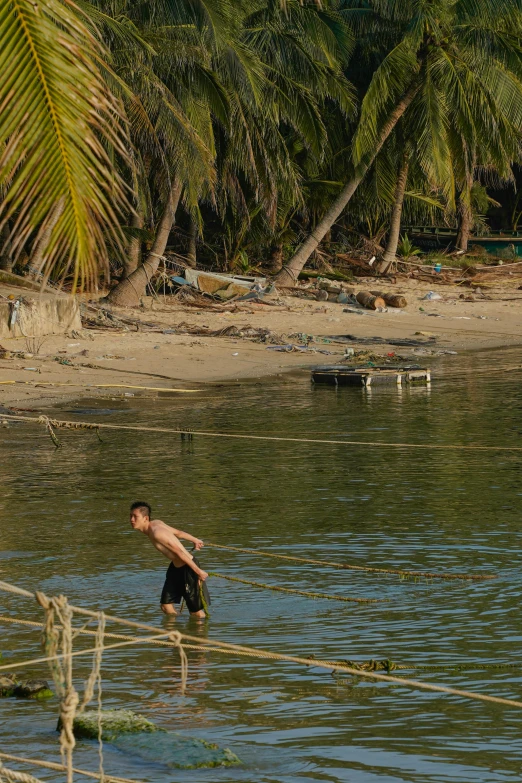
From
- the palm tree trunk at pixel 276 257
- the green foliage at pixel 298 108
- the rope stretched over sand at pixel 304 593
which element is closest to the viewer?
the rope stretched over sand at pixel 304 593

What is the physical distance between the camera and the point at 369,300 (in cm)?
3012

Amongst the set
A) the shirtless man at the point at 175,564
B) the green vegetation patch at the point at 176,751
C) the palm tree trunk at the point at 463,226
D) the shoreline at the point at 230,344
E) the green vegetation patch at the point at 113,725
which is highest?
the palm tree trunk at the point at 463,226

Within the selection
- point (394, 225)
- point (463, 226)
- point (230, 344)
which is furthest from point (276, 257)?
point (230, 344)

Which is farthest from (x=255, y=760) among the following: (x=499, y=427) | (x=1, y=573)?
(x=499, y=427)

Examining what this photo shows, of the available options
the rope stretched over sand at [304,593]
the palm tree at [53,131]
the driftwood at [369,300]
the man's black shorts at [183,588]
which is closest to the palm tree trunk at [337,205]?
the driftwood at [369,300]

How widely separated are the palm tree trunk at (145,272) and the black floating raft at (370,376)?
730cm

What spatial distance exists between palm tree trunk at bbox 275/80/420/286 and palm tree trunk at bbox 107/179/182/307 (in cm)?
483

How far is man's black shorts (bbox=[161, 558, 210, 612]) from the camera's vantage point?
8.99 m

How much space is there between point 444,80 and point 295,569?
22.8m

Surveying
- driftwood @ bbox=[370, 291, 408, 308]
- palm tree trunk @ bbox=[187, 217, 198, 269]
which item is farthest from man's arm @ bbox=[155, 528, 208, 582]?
palm tree trunk @ bbox=[187, 217, 198, 269]

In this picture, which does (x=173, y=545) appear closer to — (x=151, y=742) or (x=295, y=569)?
(x=295, y=569)

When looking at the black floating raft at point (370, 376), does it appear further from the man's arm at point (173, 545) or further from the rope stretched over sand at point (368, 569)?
the man's arm at point (173, 545)

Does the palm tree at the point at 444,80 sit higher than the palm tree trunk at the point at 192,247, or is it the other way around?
the palm tree at the point at 444,80

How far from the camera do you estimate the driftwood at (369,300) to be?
98.8ft
